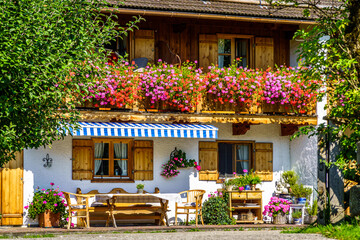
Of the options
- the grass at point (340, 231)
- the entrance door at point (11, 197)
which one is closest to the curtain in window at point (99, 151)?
the entrance door at point (11, 197)

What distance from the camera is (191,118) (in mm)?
18828

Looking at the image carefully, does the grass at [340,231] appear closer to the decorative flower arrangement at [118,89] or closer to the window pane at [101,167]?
the decorative flower arrangement at [118,89]

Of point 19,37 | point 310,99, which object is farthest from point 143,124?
point 19,37

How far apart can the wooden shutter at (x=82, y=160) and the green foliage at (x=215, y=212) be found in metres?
3.17

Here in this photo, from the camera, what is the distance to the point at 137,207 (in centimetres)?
1848

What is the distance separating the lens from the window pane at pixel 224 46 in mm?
20812

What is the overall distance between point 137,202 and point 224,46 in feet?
18.6

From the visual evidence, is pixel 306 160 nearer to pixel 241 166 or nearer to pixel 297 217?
pixel 297 217

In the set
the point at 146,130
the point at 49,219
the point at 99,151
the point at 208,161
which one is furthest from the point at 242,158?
the point at 49,219

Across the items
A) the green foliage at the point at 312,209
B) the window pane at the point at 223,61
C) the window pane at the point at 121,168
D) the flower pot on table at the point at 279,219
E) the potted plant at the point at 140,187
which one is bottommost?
the flower pot on table at the point at 279,219

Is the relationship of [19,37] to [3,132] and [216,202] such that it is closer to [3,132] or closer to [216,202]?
[3,132]

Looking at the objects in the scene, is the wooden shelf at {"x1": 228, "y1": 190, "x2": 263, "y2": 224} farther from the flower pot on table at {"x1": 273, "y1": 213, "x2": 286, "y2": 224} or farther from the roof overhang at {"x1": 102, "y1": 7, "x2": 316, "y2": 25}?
the roof overhang at {"x1": 102, "y1": 7, "x2": 316, "y2": 25}

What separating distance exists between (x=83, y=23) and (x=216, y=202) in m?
7.48

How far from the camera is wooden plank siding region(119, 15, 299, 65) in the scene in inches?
781
